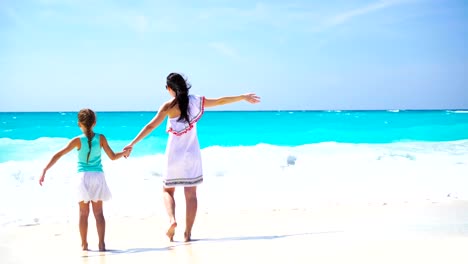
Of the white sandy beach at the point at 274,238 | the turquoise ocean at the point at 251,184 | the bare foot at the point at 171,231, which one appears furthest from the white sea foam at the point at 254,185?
the bare foot at the point at 171,231

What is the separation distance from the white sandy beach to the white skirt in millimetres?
477

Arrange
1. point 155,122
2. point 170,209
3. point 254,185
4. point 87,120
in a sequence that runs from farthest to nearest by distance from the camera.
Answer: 1. point 254,185
2. point 170,209
3. point 155,122
4. point 87,120

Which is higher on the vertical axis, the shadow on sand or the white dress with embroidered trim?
the white dress with embroidered trim

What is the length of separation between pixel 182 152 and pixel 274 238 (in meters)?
1.19

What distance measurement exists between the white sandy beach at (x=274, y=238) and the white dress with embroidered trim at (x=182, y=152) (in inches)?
23.4

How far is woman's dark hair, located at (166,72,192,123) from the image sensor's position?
450cm

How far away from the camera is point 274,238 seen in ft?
15.5

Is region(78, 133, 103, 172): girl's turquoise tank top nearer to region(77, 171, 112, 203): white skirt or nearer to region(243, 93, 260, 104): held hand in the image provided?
region(77, 171, 112, 203): white skirt

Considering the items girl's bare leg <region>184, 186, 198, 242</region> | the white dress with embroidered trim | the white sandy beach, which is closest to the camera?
the white sandy beach

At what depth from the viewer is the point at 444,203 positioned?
22.5 feet

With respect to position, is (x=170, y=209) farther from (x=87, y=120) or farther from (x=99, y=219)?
(x=87, y=120)

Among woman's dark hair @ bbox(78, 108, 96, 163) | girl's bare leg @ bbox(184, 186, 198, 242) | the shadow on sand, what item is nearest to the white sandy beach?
the shadow on sand

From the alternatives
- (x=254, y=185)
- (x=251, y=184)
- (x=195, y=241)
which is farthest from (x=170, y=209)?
(x=251, y=184)

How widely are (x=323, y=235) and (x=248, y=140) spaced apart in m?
26.2
